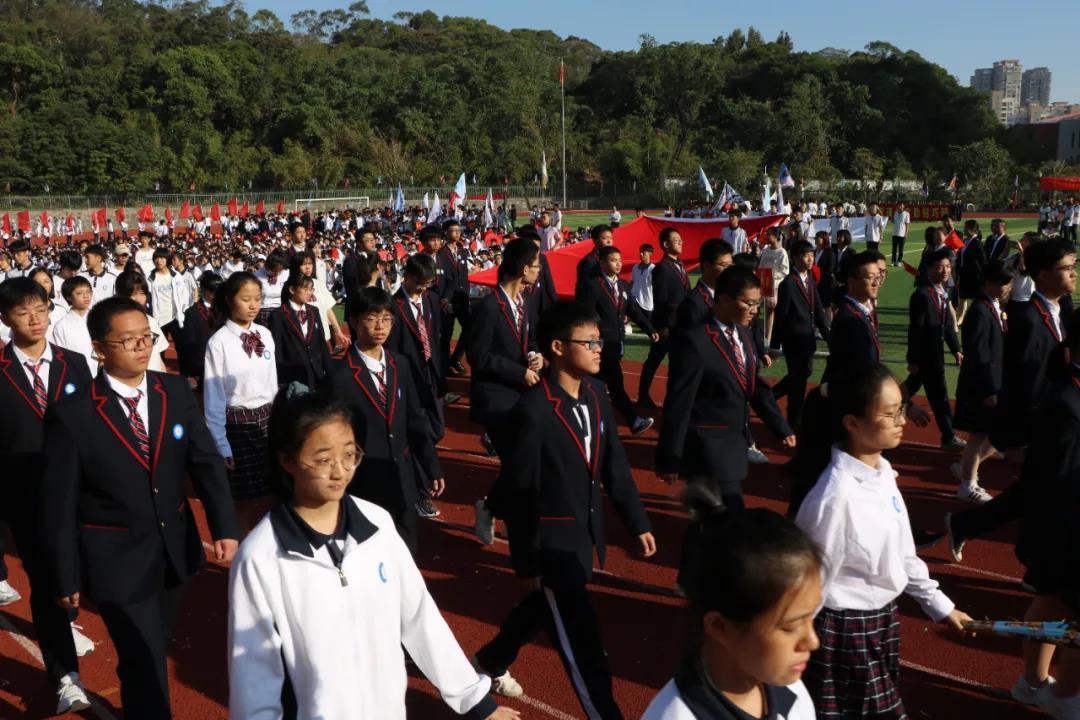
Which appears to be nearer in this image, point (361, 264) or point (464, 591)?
point (464, 591)

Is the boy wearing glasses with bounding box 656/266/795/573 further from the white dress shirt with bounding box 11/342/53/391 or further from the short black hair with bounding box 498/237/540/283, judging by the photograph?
the white dress shirt with bounding box 11/342/53/391

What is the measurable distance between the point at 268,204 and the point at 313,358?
176ft

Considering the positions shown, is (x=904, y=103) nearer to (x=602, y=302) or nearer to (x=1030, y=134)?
(x=1030, y=134)

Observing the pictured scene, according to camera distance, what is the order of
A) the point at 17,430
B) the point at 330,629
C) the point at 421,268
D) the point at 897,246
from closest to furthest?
1. the point at 330,629
2. the point at 17,430
3. the point at 421,268
4. the point at 897,246

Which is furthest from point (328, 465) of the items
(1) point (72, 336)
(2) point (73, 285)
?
(2) point (73, 285)

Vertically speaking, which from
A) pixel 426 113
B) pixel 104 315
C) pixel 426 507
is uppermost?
pixel 426 113

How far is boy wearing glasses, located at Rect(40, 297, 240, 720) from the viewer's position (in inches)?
136

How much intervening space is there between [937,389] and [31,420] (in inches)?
259

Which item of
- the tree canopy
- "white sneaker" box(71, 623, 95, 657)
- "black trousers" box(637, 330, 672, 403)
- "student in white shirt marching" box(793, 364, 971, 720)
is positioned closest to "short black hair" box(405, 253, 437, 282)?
"black trousers" box(637, 330, 672, 403)

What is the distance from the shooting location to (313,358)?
7.28 m

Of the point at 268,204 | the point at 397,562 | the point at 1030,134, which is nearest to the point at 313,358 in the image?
the point at 397,562

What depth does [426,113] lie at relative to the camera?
7338cm

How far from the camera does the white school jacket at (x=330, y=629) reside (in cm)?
249

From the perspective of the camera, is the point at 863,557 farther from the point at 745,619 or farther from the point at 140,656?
the point at 140,656
